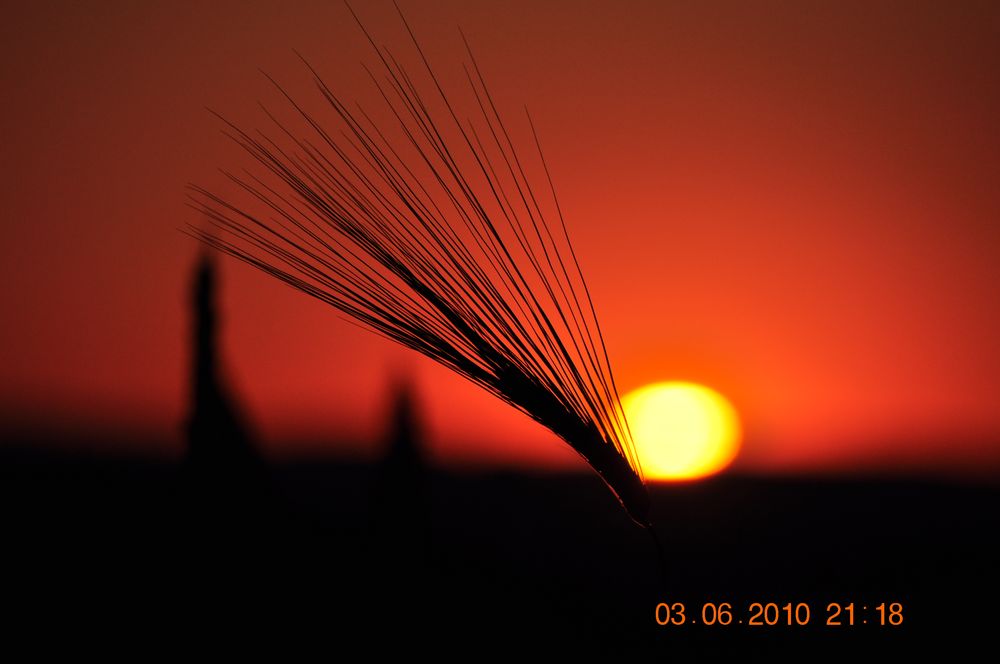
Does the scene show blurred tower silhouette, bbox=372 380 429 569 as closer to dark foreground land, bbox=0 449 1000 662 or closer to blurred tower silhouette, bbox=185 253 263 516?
dark foreground land, bbox=0 449 1000 662

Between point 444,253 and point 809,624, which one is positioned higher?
point 444,253

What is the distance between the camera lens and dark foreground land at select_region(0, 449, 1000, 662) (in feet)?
3.75

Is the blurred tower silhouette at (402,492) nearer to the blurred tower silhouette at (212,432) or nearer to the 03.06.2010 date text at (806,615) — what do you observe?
the blurred tower silhouette at (212,432)

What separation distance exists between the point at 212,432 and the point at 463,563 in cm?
57

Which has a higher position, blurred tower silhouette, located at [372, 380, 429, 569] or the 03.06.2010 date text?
blurred tower silhouette, located at [372, 380, 429, 569]

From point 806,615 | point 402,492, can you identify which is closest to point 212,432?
point 402,492

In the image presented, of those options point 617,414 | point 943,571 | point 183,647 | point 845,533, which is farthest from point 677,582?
point 183,647

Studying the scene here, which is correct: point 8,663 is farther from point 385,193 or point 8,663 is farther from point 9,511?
point 385,193

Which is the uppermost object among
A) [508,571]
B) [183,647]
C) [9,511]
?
[9,511]

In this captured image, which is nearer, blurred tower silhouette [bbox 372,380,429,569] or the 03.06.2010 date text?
the 03.06.2010 date text

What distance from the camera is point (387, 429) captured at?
1.42m

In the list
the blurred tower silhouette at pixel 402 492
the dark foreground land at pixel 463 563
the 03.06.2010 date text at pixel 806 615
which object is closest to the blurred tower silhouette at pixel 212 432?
the dark foreground land at pixel 463 563

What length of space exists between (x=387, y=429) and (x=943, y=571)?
1.12 m

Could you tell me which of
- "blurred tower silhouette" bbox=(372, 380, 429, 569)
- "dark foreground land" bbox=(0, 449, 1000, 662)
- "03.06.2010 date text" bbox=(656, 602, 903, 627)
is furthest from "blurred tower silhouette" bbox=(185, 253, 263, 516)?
"03.06.2010 date text" bbox=(656, 602, 903, 627)
